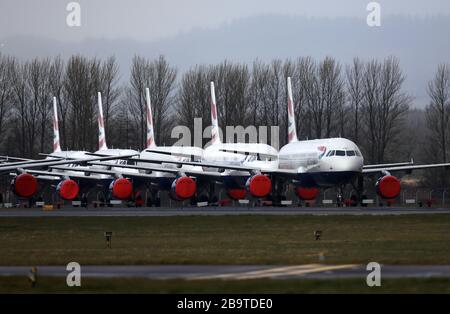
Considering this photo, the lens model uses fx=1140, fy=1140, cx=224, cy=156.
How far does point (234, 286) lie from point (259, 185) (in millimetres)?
58536

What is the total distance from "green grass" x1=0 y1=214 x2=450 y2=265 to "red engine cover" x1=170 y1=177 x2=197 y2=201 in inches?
1004

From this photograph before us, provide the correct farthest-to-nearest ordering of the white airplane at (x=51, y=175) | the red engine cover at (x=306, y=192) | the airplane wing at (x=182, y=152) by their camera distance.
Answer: the airplane wing at (x=182, y=152) → the red engine cover at (x=306, y=192) → the white airplane at (x=51, y=175)

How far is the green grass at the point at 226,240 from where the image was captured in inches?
1352

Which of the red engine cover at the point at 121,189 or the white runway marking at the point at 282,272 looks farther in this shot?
the red engine cover at the point at 121,189

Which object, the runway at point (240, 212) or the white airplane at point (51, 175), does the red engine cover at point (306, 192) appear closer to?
the runway at point (240, 212)

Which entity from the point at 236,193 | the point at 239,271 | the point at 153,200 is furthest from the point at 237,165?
the point at 239,271

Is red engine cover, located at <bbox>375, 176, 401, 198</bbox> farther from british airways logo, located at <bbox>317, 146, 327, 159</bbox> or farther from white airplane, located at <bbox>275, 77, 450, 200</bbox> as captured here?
british airways logo, located at <bbox>317, 146, 327, 159</bbox>

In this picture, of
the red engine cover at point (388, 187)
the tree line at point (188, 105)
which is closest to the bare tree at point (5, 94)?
the tree line at point (188, 105)

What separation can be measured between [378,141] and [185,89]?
27286 millimetres

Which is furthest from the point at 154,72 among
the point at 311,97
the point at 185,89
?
the point at 311,97

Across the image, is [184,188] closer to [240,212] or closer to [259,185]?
[259,185]

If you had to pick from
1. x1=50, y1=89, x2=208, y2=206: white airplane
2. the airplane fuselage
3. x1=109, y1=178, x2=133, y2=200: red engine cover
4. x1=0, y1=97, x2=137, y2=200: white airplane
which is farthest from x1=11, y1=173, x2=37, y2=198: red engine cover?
the airplane fuselage

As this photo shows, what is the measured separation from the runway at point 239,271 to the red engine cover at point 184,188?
179 feet

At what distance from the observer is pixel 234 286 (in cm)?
2545
